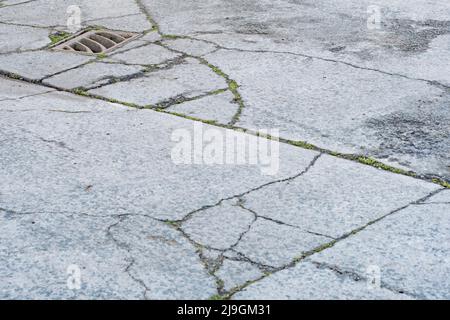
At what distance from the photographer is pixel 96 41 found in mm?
5605

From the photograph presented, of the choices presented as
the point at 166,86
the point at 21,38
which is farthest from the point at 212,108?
the point at 21,38

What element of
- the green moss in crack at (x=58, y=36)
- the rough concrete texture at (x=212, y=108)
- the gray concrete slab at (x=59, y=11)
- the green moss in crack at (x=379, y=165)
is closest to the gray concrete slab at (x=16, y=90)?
the green moss in crack at (x=58, y=36)

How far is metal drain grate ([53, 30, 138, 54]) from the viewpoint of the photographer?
5449mm

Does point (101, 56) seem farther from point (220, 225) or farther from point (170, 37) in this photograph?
point (220, 225)

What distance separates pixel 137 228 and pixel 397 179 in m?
1.27

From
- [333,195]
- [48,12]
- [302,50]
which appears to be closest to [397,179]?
[333,195]

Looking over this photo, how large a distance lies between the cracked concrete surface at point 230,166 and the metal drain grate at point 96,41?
125 millimetres

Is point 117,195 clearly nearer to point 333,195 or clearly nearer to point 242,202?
point 242,202

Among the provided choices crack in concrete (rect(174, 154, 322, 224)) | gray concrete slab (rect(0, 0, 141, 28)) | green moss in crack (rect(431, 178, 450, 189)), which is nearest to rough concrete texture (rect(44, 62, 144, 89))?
gray concrete slab (rect(0, 0, 141, 28))

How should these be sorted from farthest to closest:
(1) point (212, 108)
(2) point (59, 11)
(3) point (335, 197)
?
(2) point (59, 11), (1) point (212, 108), (3) point (335, 197)

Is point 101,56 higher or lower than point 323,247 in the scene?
higher

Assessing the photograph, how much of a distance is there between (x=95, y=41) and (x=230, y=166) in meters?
2.35

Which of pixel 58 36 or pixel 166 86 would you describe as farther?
pixel 58 36

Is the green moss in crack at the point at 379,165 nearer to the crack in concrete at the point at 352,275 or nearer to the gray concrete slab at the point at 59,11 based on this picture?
the crack in concrete at the point at 352,275
